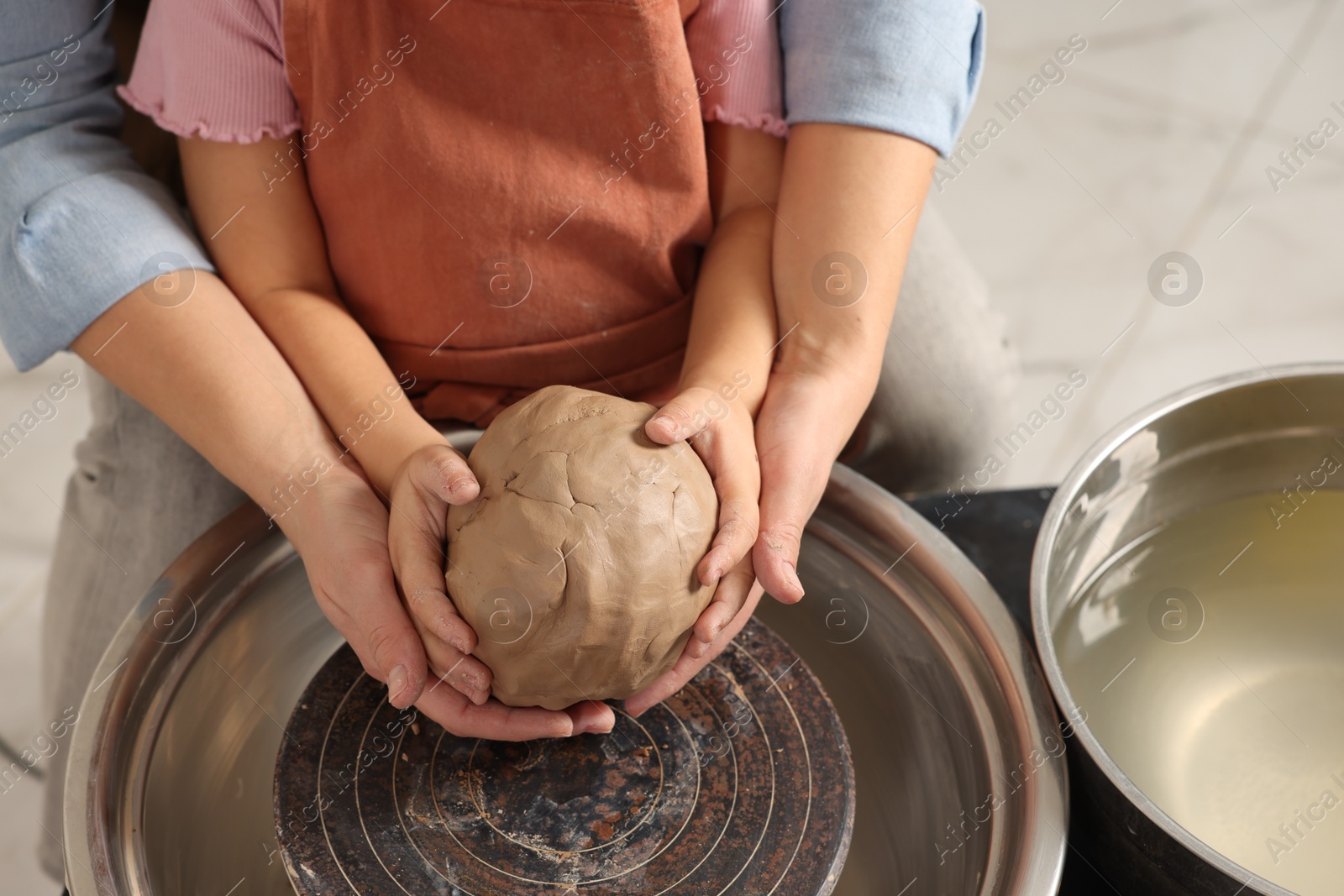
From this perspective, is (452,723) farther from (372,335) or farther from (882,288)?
(882,288)

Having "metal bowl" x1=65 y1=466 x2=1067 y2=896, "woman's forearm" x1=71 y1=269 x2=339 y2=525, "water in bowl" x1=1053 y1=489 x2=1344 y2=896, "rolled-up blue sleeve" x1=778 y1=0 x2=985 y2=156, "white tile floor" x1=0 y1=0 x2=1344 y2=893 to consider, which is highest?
"woman's forearm" x1=71 y1=269 x2=339 y2=525

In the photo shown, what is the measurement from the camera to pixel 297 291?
86cm

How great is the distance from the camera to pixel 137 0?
1.00 meters

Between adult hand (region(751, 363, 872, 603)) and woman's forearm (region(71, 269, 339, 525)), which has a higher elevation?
woman's forearm (region(71, 269, 339, 525))

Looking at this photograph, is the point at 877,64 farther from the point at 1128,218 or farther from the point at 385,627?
the point at 1128,218

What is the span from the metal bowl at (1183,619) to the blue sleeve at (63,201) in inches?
29.2

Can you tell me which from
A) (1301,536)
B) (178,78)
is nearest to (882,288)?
(1301,536)

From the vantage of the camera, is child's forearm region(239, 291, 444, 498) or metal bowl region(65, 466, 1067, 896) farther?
child's forearm region(239, 291, 444, 498)

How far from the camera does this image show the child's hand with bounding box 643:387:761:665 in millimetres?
681

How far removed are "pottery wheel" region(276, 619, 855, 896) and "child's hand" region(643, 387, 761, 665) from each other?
0.07 meters

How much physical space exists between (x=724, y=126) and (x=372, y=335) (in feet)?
1.21

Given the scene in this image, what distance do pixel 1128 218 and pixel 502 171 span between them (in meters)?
1.61

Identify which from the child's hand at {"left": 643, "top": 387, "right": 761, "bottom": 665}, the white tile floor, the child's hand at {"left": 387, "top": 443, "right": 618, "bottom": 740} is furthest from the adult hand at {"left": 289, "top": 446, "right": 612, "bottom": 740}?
the white tile floor

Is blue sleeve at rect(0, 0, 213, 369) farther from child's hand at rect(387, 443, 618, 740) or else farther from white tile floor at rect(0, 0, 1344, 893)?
white tile floor at rect(0, 0, 1344, 893)
